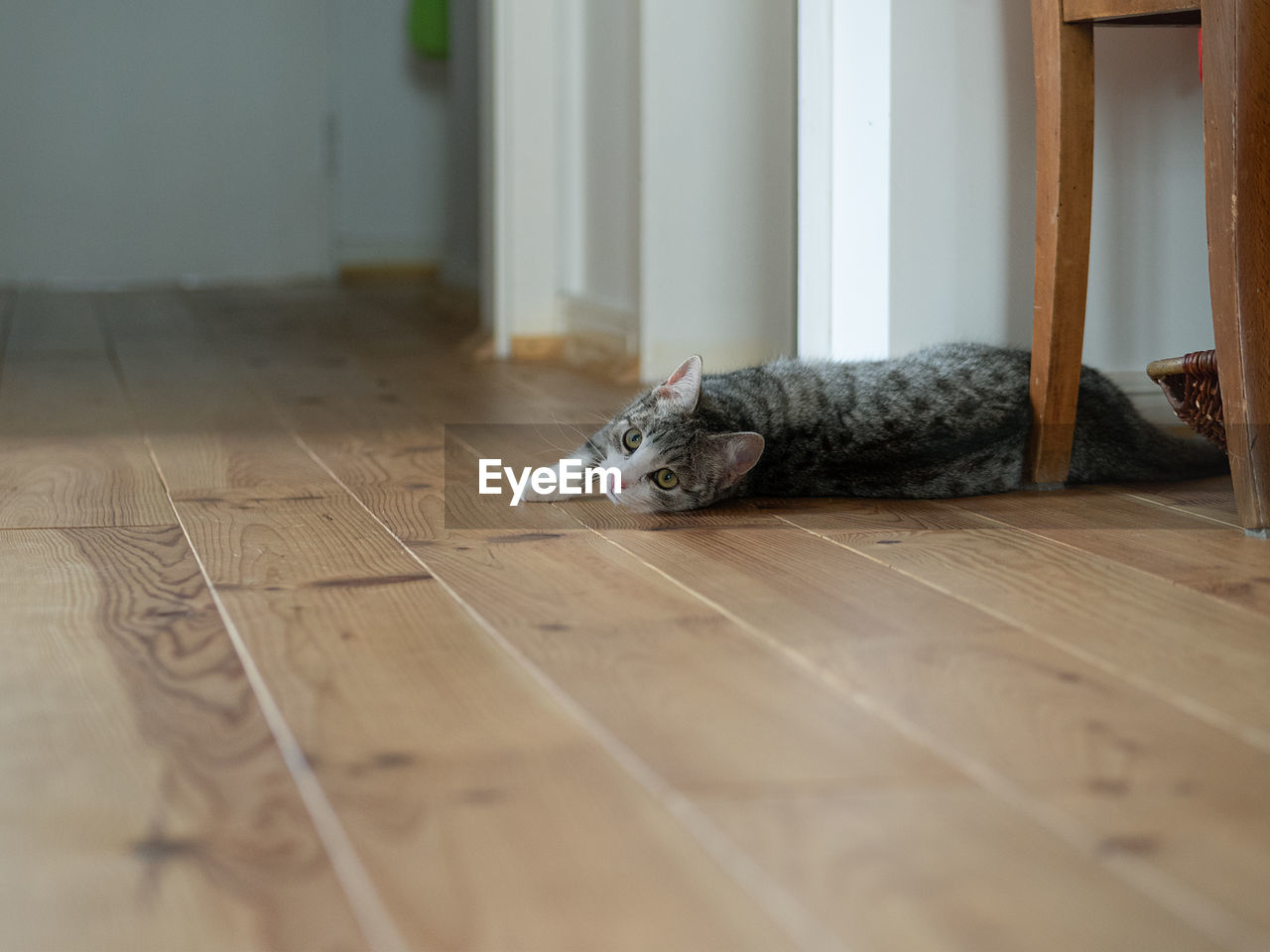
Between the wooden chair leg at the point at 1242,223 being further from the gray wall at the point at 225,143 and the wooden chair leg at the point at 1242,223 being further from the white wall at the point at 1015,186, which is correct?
the gray wall at the point at 225,143

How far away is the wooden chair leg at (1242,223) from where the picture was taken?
4.43ft

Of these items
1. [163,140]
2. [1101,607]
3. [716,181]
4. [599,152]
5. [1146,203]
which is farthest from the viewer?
[163,140]

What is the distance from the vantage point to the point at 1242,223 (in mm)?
1379

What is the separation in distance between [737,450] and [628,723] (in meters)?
0.71

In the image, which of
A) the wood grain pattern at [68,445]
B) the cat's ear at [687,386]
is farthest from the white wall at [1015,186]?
the wood grain pattern at [68,445]

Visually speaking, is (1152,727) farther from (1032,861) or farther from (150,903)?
(150,903)

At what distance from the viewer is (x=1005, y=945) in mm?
643

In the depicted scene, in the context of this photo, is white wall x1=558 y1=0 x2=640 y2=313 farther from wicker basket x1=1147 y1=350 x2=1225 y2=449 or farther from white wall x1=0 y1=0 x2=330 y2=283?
white wall x1=0 y1=0 x2=330 y2=283

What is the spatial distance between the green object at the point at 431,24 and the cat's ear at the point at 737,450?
Answer: 12.5ft

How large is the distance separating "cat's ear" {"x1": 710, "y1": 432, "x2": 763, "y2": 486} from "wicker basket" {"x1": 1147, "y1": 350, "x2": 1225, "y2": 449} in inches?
19.9

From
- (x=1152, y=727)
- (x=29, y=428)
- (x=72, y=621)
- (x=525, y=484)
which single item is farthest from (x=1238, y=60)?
(x=29, y=428)

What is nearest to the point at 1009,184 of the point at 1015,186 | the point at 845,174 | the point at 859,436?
the point at 1015,186

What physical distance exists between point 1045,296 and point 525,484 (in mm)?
709

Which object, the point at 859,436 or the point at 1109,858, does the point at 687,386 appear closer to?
the point at 859,436
